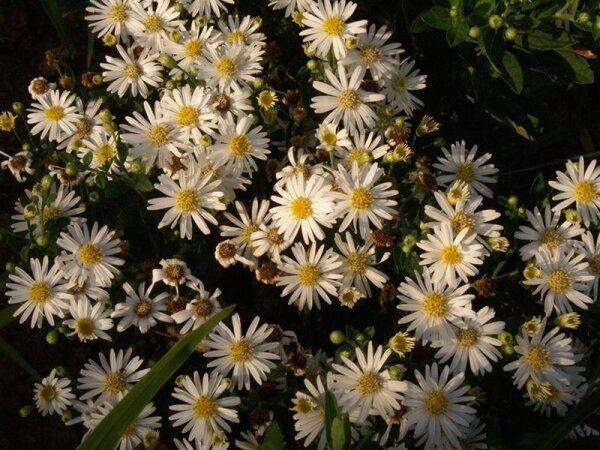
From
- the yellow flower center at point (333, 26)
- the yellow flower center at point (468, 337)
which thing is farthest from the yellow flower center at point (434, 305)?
the yellow flower center at point (333, 26)

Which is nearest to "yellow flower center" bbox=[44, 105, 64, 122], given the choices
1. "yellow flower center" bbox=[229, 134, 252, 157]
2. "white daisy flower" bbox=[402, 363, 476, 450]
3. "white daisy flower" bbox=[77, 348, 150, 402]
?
"yellow flower center" bbox=[229, 134, 252, 157]

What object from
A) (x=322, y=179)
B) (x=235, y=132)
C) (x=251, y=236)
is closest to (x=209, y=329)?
(x=251, y=236)

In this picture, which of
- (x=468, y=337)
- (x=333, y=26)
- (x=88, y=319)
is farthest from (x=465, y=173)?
(x=88, y=319)

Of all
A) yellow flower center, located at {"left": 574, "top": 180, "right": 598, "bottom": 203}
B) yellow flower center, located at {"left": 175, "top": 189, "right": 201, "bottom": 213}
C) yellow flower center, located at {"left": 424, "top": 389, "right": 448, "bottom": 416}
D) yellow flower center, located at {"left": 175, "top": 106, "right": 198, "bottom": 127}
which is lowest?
yellow flower center, located at {"left": 424, "top": 389, "right": 448, "bottom": 416}

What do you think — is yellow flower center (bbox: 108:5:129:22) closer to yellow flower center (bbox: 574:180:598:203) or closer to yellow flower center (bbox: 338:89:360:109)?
yellow flower center (bbox: 338:89:360:109)

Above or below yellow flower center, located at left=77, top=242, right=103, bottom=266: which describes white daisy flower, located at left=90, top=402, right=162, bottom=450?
below

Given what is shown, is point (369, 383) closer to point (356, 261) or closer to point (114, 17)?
point (356, 261)

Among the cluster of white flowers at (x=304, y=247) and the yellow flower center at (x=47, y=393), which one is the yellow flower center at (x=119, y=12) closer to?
the cluster of white flowers at (x=304, y=247)
